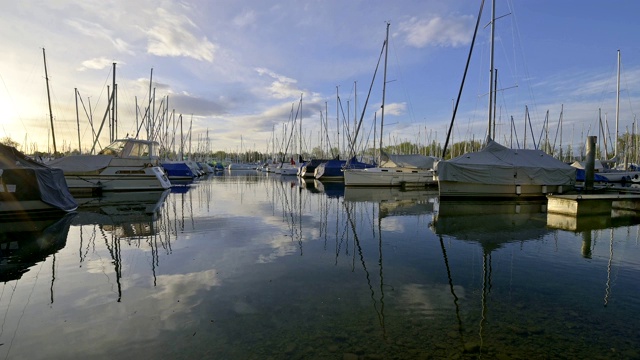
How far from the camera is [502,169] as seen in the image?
21.8 meters

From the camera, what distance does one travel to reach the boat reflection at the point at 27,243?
7.23 m

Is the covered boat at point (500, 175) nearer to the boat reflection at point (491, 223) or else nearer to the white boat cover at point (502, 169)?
the white boat cover at point (502, 169)

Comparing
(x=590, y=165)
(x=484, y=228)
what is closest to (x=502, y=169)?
(x=590, y=165)

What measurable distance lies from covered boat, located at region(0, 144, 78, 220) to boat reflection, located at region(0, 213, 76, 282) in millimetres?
1440

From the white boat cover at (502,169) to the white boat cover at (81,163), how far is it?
23261 mm

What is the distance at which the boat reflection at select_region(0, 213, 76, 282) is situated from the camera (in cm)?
723

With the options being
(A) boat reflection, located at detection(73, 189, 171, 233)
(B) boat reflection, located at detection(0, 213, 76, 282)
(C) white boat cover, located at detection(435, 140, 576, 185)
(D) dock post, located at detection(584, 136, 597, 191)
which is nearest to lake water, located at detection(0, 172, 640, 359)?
(B) boat reflection, located at detection(0, 213, 76, 282)

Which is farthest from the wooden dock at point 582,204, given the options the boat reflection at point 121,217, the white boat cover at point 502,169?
the boat reflection at point 121,217

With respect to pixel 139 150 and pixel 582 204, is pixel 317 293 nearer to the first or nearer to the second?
pixel 582 204

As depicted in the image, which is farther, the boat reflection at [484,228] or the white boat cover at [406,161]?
the white boat cover at [406,161]

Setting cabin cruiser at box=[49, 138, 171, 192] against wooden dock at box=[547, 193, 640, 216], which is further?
cabin cruiser at box=[49, 138, 171, 192]

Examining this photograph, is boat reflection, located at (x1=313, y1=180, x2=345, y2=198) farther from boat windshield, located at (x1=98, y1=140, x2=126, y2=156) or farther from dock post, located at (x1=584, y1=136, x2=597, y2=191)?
boat windshield, located at (x1=98, y1=140, x2=126, y2=156)

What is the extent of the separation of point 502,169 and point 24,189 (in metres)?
24.4

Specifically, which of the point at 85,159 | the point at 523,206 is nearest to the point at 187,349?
the point at 523,206
